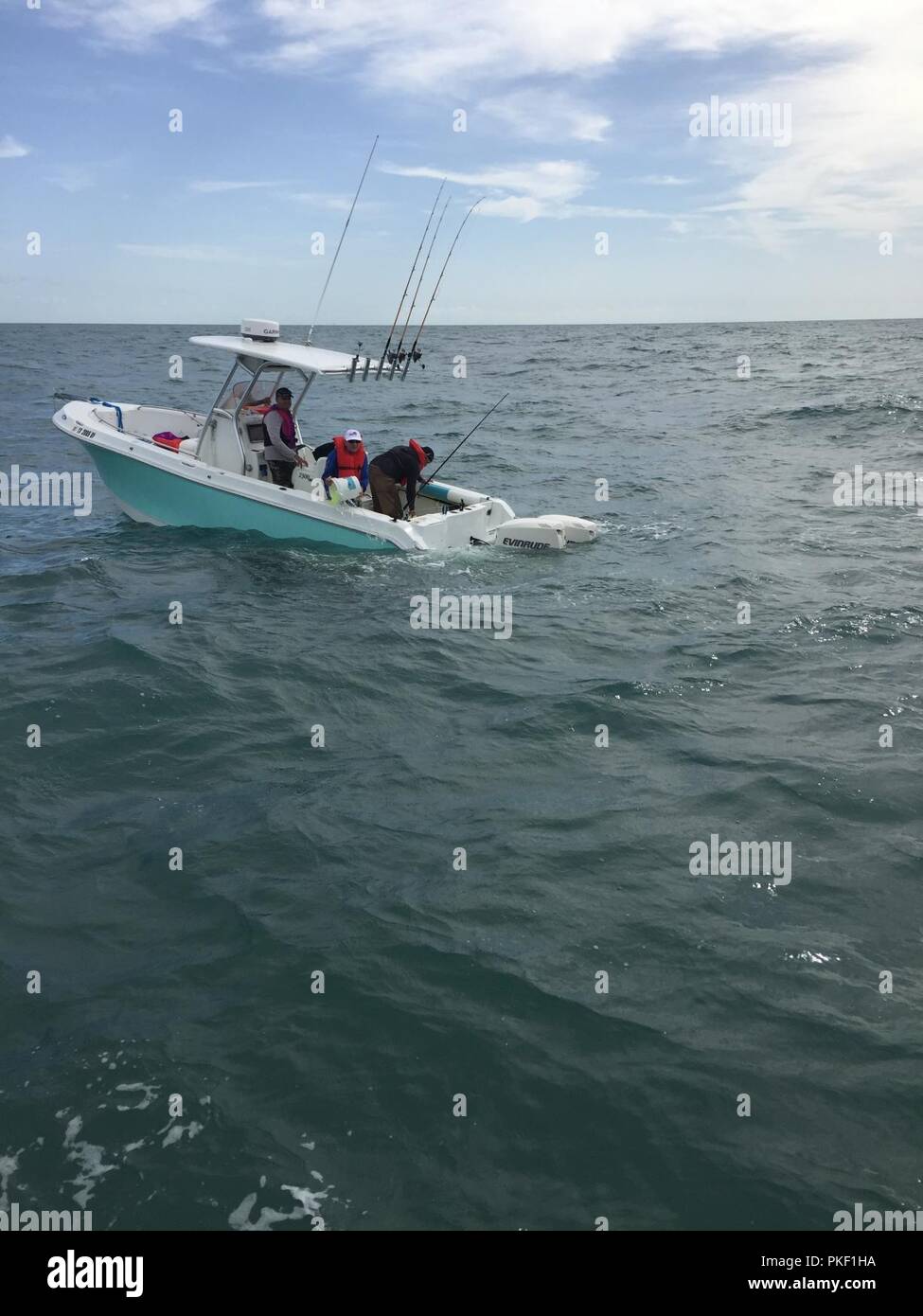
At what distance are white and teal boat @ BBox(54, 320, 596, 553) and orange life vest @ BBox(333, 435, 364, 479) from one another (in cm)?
37

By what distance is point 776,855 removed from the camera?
6.29 meters

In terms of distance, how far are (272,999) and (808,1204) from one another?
2.67 metres

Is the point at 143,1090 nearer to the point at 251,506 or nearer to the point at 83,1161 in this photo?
the point at 83,1161

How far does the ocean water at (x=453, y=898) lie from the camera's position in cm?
411

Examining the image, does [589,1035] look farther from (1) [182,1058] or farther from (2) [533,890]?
(1) [182,1058]

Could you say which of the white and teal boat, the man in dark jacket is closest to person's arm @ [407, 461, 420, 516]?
the man in dark jacket

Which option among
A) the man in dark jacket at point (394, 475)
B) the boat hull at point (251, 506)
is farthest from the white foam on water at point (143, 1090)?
the man in dark jacket at point (394, 475)

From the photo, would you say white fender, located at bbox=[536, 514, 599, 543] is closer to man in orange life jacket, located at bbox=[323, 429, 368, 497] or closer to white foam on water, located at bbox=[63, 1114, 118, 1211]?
man in orange life jacket, located at bbox=[323, 429, 368, 497]

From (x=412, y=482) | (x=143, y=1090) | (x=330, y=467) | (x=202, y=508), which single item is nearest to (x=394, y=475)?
(x=412, y=482)

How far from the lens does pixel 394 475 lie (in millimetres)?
13203

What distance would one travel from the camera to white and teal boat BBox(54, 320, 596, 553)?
1280 centimetres

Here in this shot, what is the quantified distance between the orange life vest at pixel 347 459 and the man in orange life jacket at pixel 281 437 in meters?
0.70

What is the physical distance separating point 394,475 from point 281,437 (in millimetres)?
1666
